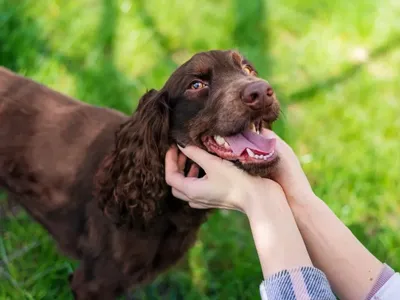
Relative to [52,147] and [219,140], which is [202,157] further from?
[52,147]

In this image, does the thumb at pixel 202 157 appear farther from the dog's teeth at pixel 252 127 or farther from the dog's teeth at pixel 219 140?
the dog's teeth at pixel 252 127

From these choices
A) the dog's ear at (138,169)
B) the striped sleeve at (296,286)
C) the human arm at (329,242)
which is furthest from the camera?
the dog's ear at (138,169)

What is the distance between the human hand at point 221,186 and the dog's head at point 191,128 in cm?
4

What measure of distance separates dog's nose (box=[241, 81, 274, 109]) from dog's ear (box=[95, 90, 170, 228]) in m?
0.38

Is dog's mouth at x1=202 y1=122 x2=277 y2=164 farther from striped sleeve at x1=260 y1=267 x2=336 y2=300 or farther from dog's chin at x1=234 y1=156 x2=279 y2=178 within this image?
striped sleeve at x1=260 y1=267 x2=336 y2=300

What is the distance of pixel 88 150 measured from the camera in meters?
2.52

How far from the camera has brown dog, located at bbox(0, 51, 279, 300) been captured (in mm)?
2027

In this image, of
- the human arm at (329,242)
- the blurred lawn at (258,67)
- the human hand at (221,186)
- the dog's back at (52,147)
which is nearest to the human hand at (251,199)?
the human hand at (221,186)

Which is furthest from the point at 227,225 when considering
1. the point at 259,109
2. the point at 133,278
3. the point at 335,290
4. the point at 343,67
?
the point at 343,67

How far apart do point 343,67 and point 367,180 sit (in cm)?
113

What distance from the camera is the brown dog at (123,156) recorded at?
6.65 ft

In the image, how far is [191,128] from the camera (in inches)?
82.9

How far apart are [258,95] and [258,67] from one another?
229cm

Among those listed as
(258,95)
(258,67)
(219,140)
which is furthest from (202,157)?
(258,67)
